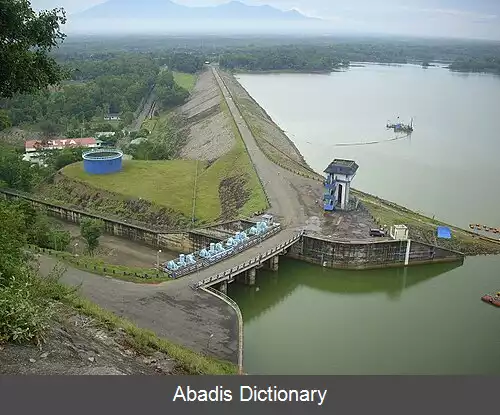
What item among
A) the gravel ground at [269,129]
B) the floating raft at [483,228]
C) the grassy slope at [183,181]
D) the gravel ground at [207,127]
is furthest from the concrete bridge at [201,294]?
the gravel ground at [269,129]

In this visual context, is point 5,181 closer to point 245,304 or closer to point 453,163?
point 245,304

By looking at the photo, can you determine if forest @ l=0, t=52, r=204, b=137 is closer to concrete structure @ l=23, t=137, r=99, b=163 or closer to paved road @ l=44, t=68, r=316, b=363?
concrete structure @ l=23, t=137, r=99, b=163

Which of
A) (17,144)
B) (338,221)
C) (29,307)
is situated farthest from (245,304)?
(17,144)

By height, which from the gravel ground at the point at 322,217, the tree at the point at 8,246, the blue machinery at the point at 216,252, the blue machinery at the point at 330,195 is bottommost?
the blue machinery at the point at 216,252

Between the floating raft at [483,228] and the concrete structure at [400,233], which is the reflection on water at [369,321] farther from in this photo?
the floating raft at [483,228]

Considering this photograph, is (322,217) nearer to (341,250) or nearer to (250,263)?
(341,250)

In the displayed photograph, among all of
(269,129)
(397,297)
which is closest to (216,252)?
(397,297)
